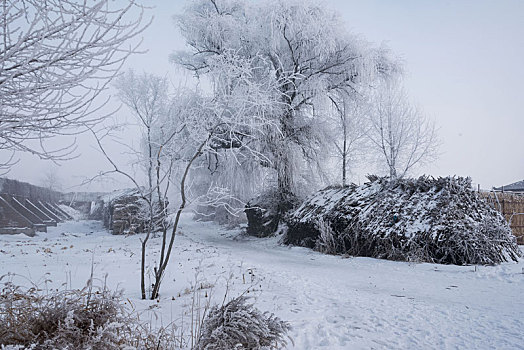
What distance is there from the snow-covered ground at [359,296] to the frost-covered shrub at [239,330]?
28 cm

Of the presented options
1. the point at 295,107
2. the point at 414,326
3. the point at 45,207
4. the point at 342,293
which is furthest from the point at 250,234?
the point at 45,207

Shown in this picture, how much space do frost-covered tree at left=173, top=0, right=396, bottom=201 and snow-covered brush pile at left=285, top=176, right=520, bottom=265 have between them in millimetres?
3702

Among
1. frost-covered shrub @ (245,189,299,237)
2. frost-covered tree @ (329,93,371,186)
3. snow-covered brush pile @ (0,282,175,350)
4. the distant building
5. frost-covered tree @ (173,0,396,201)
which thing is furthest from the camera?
the distant building

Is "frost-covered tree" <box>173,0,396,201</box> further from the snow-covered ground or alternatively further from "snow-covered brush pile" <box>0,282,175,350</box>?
"snow-covered brush pile" <box>0,282,175,350</box>

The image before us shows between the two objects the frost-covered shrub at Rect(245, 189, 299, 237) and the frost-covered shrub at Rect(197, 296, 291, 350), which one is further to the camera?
the frost-covered shrub at Rect(245, 189, 299, 237)

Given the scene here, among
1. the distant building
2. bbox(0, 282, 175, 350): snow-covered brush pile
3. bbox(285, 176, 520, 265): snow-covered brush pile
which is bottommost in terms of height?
bbox(0, 282, 175, 350): snow-covered brush pile

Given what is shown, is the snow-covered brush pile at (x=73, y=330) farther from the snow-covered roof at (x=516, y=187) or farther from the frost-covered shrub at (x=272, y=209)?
the snow-covered roof at (x=516, y=187)

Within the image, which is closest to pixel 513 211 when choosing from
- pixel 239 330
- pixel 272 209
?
pixel 272 209

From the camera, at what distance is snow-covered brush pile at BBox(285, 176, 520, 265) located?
20.1ft

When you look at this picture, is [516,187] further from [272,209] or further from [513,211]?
[272,209]

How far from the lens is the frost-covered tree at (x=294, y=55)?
40.1 ft

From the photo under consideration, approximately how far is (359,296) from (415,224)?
3472 mm

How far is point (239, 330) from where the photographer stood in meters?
2.14

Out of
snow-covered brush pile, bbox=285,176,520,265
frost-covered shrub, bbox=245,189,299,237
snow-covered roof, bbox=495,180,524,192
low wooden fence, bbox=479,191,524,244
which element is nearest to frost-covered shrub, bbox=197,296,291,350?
snow-covered brush pile, bbox=285,176,520,265
